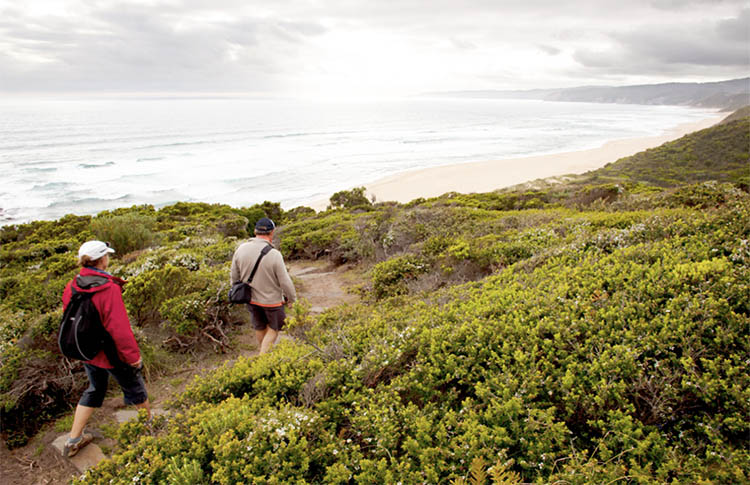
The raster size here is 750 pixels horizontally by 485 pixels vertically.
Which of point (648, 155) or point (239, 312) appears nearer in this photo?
point (239, 312)

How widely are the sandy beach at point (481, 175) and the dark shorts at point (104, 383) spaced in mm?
23208

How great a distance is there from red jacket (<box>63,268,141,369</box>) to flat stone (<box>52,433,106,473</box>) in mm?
866

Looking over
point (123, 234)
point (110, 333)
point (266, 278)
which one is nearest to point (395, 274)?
point (266, 278)

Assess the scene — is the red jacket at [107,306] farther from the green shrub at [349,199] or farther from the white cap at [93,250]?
the green shrub at [349,199]

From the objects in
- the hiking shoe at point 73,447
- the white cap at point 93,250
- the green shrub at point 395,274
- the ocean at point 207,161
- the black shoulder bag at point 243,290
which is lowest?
the hiking shoe at point 73,447

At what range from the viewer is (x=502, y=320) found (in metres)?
3.52

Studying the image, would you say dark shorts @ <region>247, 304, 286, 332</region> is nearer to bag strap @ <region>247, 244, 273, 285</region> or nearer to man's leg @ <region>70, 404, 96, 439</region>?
bag strap @ <region>247, 244, 273, 285</region>

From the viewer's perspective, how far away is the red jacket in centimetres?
343

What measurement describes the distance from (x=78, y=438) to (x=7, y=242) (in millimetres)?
19226

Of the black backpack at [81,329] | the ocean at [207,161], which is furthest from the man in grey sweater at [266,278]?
the ocean at [207,161]

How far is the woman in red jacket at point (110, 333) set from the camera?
346 cm

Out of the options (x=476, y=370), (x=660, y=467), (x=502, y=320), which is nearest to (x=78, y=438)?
(x=476, y=370)

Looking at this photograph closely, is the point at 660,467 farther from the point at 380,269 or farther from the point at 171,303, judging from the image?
the point at 171,303

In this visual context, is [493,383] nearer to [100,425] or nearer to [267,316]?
[267,316]
